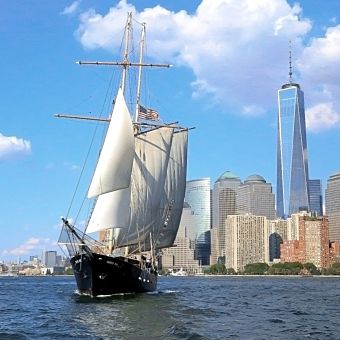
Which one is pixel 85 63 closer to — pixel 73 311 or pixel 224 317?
pixel 73 311

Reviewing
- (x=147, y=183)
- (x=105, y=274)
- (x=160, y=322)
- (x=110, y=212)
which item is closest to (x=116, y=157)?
(x=110, y=212)

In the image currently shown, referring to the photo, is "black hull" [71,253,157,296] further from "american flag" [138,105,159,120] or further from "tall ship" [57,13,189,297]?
"american flag" [138,105,159,120]

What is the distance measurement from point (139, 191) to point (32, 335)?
39563mm

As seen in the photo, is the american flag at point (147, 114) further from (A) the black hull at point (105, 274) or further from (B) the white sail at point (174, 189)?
(A) the black hull at point (105, 274)

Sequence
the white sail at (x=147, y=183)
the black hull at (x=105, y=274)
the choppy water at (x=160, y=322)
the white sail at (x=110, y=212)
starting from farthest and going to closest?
the white sail at (x=147, y=183) < the white sail at (x=110, y=212) < the black hull at (x=105, y=274) < the choppy water at (x=160, y=322)

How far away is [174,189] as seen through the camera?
82.8m

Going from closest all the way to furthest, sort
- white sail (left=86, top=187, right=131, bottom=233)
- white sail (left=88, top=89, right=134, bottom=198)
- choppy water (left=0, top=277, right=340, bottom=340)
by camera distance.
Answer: choppy water (left=0, top=277, right=340, bottom=340)
white sail (left=88, top=89, right=134, bottom=198)
white sail (left=86, top=187, right=131, bottom=233)

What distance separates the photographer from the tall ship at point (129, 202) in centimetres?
6225

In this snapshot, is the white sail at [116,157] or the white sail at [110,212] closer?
the white sail at [116,157]

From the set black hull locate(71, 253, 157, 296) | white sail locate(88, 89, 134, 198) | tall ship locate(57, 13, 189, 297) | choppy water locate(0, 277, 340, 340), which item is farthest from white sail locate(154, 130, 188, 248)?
choppy water locate(0, 277, 340, 340)

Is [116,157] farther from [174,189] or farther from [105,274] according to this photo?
[174,189]

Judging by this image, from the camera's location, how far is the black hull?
203 ft

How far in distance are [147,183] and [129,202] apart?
8.08 metres

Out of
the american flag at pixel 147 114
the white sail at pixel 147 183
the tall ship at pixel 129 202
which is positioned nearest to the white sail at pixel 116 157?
the tall ship at pixel 129 202
